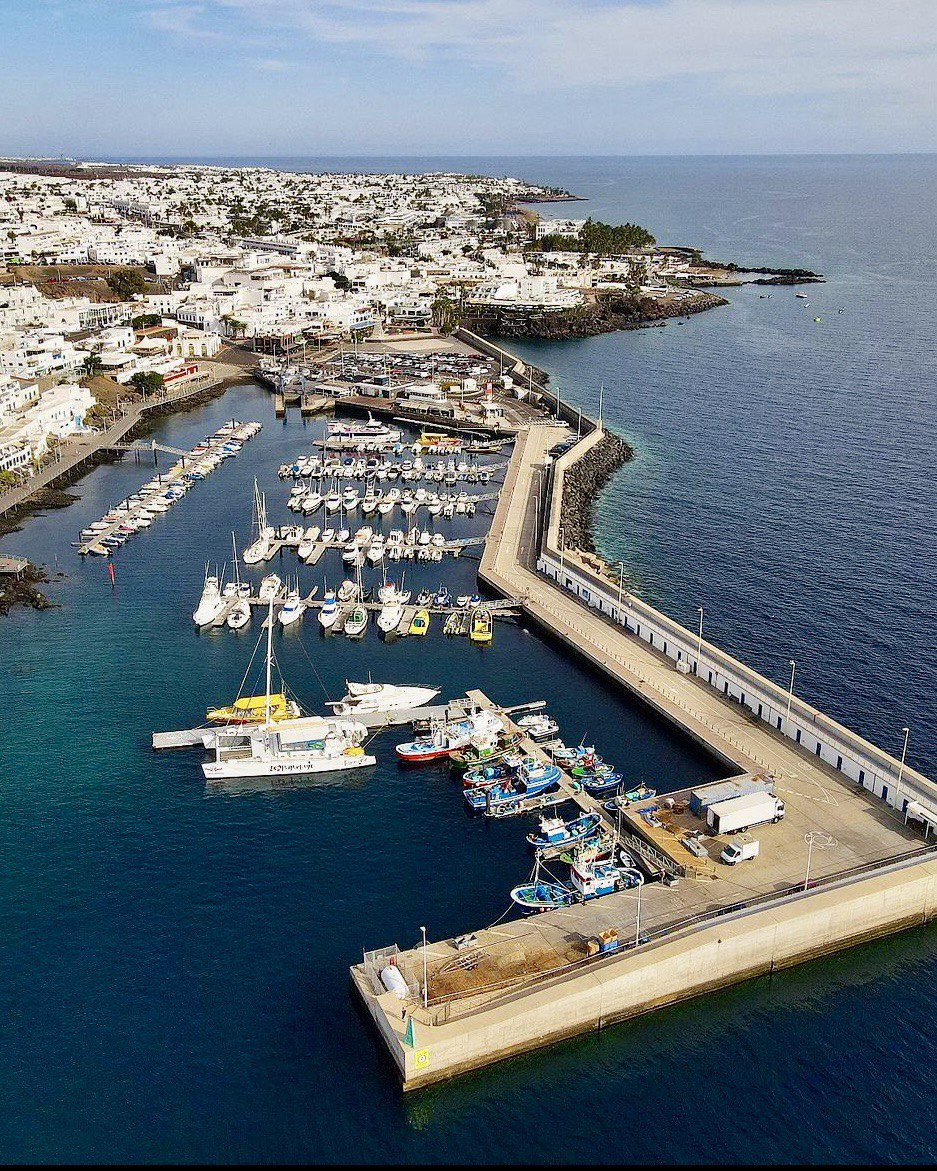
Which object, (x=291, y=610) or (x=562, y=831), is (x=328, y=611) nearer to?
(x=291, y=610)

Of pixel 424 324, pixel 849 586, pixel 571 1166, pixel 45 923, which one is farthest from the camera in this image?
pixel 424 324

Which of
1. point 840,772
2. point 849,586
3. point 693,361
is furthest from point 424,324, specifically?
point 840,772

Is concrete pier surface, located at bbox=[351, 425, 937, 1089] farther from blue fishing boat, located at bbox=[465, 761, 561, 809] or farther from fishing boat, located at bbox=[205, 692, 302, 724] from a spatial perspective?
fishing boat, located at bbox=[205, 692, 302, 724]

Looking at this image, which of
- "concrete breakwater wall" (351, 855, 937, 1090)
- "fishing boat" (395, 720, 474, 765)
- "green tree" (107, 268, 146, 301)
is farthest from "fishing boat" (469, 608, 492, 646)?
"green tree" (107, 268, 146, 301)

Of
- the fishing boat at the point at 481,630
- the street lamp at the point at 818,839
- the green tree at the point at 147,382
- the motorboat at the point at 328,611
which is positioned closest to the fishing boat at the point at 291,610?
the motorboat at the point at 328,611

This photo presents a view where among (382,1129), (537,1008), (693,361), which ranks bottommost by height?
(382,1129)

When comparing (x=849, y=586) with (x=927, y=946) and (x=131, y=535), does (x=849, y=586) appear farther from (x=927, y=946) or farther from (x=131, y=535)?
(x=131, y=535)

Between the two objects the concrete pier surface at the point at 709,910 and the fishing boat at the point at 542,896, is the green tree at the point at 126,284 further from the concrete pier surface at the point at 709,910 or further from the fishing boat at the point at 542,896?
the fishing boat at the point at 542,896
